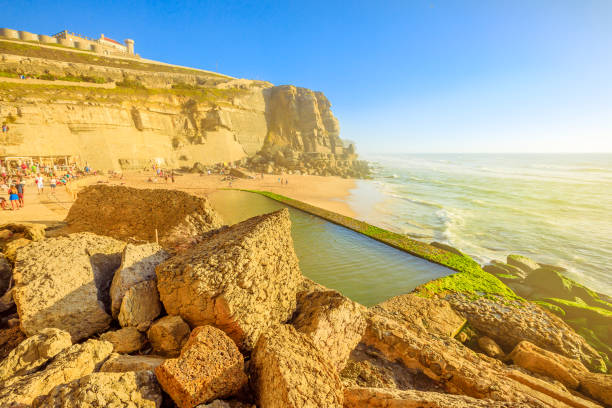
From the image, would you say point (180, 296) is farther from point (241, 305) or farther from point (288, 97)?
point (288, 97)

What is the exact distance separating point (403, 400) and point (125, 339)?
Result: 306 centimetres

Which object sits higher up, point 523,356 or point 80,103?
point 80,103

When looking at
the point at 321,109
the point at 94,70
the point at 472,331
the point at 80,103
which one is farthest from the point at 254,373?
the point at 321,109

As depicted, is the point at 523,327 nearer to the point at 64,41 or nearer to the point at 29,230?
the point at 29,230

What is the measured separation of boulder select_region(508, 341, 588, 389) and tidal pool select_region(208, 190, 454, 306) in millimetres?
3816

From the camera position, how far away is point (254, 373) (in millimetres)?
2494

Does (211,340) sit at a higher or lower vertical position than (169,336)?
higher

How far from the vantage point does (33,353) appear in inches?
99.1

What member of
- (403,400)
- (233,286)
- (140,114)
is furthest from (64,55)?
(403,400)

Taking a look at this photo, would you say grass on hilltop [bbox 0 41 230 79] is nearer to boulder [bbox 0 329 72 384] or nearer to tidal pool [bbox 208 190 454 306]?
tidal pool [bbox 208 190 454 306]

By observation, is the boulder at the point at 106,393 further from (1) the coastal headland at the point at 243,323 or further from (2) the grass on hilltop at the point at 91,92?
(2) the grass on hilltop at the point at 91,92

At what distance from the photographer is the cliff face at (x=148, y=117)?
26.0 m

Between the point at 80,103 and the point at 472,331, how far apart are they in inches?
1591

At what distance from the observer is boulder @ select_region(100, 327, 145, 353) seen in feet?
9.29
